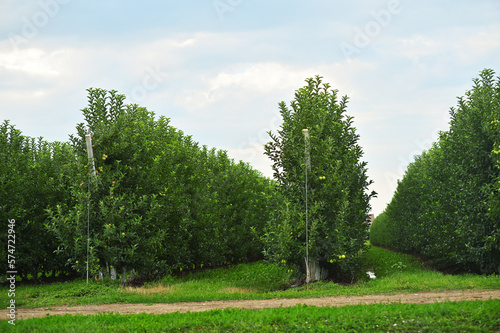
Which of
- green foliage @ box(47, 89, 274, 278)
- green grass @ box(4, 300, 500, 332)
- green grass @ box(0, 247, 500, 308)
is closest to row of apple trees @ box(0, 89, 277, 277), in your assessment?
green foliage @ box(47, 89, 274, 278)

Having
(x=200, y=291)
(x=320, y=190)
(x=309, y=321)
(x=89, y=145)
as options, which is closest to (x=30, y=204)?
(x=89, y=145)

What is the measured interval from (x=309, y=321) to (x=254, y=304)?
3.26m

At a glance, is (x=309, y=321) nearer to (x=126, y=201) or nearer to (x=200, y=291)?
(x=200, y=291)

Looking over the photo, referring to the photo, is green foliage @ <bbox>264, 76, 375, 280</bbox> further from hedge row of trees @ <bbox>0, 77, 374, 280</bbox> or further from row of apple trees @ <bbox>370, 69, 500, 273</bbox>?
row of apple trees @ <bbox>370, 69, 500, 273</bbox>

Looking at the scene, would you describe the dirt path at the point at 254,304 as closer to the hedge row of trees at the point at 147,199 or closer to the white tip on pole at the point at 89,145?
the hedge row of trees at the point at 147,199

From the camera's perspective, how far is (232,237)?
32.3 m

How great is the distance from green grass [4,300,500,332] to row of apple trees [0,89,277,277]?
7.12 meters

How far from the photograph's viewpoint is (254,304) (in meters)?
14.2

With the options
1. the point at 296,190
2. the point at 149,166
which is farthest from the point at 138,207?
the point at 296,190

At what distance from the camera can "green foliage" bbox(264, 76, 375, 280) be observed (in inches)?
779

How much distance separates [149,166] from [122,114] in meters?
2.51

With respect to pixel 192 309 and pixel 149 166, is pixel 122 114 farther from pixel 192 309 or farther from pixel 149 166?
pixel 192 309

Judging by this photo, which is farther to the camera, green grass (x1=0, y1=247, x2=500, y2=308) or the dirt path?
green grass (x1=0, y1=247, x2=500, y2=308)

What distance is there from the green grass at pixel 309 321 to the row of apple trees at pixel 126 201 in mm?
7115
